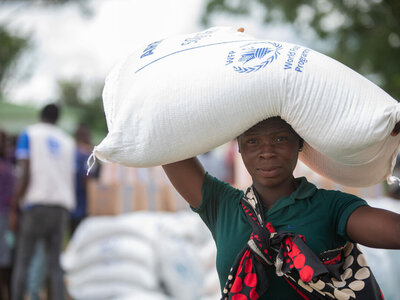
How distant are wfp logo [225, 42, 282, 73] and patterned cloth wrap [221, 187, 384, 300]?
42 centimetres

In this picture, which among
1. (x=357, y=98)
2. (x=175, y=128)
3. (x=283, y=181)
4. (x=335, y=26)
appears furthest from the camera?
(x=335, y=26)

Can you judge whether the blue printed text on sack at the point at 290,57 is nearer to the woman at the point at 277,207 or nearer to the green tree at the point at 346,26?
the woman at the point at 277,207

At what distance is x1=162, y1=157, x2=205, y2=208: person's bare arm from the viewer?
1.80 metres

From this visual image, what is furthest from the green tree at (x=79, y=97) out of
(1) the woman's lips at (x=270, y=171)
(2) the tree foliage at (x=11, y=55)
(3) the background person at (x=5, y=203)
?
(1) the woman's lips at (x=270, y=171)

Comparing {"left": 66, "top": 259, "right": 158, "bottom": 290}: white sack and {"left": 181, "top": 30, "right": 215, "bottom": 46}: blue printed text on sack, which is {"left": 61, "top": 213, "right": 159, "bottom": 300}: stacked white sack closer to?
{"left": 66, "top": 259, "right": 158, "bottom": 290}: white sack

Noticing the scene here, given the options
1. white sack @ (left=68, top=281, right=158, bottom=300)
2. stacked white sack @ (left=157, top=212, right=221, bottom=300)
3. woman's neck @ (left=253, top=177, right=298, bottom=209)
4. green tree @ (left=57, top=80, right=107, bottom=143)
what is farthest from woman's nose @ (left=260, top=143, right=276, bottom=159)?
green tree @ (left=57, top=80, right=107, bottom=143)

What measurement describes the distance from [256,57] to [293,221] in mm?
468

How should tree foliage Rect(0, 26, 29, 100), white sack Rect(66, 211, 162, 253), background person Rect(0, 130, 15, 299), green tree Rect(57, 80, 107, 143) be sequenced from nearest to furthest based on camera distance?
white sack Rect(66, 211, 162, 253) → background person Rect(0, 130, 15, 299) → tree foliage Rect(0, 26, 29, 100) → green tree Rect(57, 80, 107, 143)

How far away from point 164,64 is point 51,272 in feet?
11.6

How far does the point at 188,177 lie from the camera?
1.80 meters

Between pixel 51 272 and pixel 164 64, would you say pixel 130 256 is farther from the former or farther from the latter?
pixel 164 64

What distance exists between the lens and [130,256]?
486 centimetres

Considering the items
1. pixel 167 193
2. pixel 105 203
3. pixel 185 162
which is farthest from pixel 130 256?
pixel 185 162

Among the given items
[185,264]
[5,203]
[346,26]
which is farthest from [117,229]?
[346,26]
